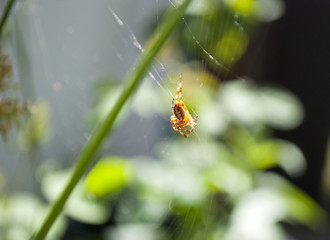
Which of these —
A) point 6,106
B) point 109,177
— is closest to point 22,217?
point 109,177

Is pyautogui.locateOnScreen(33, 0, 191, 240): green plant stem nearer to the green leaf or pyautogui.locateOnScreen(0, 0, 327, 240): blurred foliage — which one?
pyautogui.locateOnScreen(0, 0, 327, 240): blurred foliage

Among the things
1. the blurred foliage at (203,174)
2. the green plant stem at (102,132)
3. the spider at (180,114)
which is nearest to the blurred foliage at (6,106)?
the green plant stem at (102,132)

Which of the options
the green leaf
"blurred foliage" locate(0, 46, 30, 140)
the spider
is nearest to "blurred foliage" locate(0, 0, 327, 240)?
the green leaf

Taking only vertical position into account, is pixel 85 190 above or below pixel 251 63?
above

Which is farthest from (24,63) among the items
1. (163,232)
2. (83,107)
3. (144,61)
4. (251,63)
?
(251,63)

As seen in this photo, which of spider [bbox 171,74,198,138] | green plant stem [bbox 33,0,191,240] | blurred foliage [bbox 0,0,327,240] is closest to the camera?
green plant stem [bbox 33,0,191,240]

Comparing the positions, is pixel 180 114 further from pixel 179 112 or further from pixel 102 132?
pixel 102 132

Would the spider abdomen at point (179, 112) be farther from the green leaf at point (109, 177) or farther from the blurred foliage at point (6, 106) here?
the green leaf at point (109, 177)

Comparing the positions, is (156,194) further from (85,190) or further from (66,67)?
(66,67)
